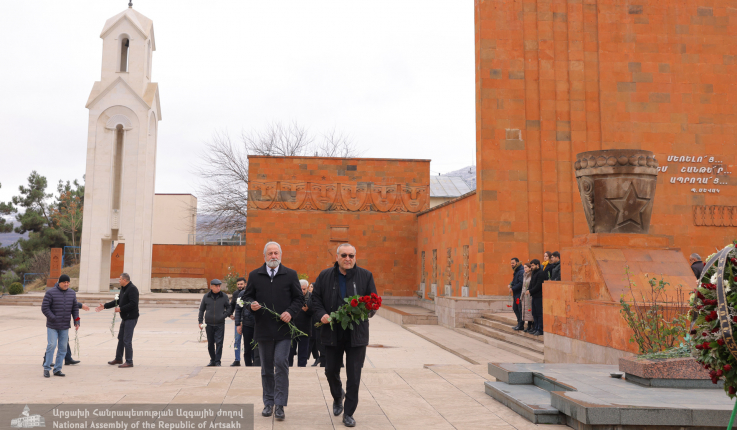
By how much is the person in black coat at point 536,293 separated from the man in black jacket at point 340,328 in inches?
249

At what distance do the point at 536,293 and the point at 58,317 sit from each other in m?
8.37

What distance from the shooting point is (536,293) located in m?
10.9

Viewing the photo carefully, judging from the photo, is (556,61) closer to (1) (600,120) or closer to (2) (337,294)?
(1) (600,120)

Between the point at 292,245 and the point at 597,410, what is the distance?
818 inches

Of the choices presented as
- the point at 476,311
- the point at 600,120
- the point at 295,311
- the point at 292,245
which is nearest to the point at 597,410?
the point at 295,311

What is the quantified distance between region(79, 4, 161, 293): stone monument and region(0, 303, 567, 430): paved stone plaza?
1346 cm

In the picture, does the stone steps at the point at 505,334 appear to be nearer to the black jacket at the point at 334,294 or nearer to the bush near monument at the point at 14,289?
the black jacket at the point at 334,294

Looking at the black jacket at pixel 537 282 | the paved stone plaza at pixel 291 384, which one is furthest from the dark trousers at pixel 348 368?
the black jacket at pixel 537 282

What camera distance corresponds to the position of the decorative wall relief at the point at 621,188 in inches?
332

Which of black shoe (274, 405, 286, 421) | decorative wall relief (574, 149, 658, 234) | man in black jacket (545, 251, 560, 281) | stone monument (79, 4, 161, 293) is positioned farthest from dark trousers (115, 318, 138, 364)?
stone monument (79, 4, 161, 293)

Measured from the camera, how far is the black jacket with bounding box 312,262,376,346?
16.6 feet

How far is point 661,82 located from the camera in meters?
17.2

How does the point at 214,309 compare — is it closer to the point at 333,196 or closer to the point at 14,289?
the point at 333,196

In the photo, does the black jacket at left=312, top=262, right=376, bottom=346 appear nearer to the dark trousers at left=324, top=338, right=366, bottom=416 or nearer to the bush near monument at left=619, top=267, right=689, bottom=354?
the dark trousers at left=324, top=338, right=366, bottom=416
